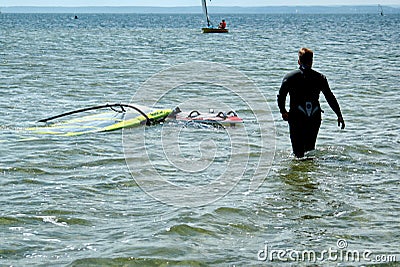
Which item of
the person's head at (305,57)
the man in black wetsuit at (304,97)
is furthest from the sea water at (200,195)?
the person's head at (305,57)

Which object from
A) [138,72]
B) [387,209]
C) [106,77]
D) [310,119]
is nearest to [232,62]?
[138,72]

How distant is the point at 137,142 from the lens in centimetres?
1216

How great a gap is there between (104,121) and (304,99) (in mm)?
5119

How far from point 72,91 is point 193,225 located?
13.5 meters

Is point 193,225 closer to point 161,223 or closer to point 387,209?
point 161,223

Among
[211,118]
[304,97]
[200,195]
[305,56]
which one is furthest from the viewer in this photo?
[211,118]

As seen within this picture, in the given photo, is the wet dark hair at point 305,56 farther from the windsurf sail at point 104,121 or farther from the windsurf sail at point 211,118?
the windsurf sail at point 104,121

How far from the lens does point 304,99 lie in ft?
Answer: 31.7

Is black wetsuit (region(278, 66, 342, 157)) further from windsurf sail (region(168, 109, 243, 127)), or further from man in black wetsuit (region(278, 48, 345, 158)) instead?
windsurf sail (region(168, 109, 243, 127))

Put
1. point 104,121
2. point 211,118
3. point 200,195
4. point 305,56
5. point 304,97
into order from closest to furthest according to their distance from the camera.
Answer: point 200,195, point 305,56, point 304,97, point 104,121, point 211,118

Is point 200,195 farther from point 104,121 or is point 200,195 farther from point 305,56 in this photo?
point 104,121

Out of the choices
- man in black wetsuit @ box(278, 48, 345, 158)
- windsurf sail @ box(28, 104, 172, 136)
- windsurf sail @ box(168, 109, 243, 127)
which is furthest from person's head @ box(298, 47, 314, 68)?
windsurf sail @ box(28, 104, 172, 136)

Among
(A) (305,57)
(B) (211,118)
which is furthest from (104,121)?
(A) (305,57)

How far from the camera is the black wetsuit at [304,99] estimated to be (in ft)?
31.3
